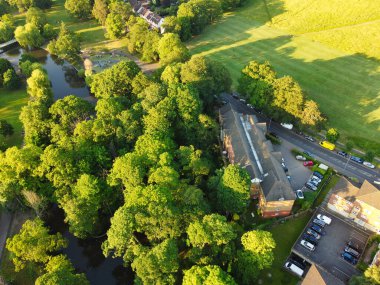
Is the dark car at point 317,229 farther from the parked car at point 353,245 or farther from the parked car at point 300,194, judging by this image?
the parked car at point 300,194

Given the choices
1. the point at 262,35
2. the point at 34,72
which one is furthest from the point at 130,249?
the point at 262,35

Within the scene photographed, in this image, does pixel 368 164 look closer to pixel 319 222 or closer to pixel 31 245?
pixel 319 222

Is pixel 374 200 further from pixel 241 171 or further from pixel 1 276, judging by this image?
pixel 1 276

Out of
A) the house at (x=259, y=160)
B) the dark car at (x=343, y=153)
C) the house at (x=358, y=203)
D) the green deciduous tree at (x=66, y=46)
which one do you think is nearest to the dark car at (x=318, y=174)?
the house at (x=358, y=203)

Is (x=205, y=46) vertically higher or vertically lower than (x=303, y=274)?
higher

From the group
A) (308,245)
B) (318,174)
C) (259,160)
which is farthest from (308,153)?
(308,245)

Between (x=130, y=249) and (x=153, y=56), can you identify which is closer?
(x=130, y=249)
